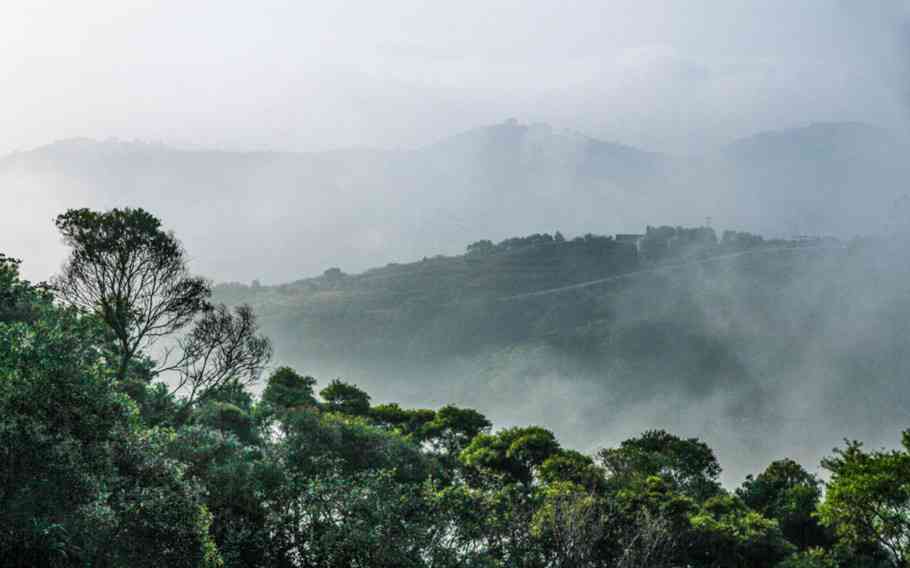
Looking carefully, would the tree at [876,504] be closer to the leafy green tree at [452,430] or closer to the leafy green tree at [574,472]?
the leafy green tree at [574,472]

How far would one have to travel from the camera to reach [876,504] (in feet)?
105

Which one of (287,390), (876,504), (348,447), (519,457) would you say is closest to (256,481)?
(348,447)

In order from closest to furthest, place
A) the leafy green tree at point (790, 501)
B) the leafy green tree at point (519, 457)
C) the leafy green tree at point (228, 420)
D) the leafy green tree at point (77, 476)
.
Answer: the leafy green tree at point (77, 476), the leafy green tree at point (228, 420), the leafy green tree at point (790, 501), the leafy green tree at point (519, 457)

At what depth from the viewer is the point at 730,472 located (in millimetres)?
130000

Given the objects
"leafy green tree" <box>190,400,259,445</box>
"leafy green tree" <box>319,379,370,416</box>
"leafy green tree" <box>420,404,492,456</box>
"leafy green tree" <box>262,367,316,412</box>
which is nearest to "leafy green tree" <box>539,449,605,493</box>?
"leafy green tree" <box>190,400,259,445</box>

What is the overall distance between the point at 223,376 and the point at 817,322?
612ft

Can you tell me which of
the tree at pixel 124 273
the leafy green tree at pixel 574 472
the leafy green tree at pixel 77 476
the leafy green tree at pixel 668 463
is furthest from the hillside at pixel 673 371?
the leafy green tree at pixel 77 476

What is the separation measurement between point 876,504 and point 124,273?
37875 millimetres

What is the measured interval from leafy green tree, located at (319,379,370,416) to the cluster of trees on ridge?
16.0m

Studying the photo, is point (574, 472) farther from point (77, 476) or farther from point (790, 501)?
point (77, 476)

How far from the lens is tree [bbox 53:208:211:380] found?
3572 cm

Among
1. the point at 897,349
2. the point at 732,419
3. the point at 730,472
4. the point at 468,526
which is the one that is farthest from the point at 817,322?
the point at 468,526

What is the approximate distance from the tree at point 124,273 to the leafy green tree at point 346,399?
1190 inches

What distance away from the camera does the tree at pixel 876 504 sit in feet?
103
